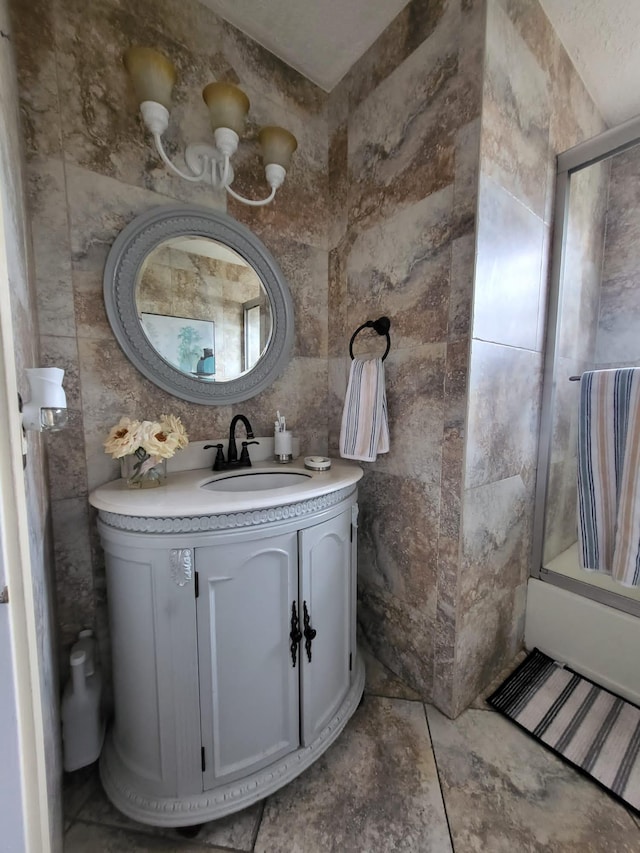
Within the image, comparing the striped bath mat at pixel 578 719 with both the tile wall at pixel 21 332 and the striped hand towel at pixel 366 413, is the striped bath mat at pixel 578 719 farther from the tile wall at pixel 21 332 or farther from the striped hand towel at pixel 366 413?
the tile wall at pixel 21 332

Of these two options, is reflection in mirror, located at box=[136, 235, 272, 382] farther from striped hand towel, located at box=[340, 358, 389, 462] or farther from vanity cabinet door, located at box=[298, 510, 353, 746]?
vanity cabinet door, located at box=[298, 510, 353, 746]

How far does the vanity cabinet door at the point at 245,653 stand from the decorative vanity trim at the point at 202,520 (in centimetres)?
5

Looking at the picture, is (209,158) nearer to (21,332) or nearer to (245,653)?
(21,332)

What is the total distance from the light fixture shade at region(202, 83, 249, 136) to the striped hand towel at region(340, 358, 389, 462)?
35.4 inches

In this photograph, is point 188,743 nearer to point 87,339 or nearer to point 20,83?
point 87,339

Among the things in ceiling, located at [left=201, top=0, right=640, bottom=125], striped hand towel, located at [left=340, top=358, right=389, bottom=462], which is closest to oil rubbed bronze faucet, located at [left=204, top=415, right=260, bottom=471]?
striped hand towel, located at [left=340, top=358, right=389, bottom=462]

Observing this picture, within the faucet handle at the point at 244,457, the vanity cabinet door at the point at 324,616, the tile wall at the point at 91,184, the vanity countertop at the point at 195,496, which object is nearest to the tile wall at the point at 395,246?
the tile wall at the point at 91,184

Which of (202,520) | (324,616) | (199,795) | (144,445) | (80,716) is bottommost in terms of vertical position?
(199,795)

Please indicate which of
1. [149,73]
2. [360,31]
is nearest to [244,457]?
[149,73]

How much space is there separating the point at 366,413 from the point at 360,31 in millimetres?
1471

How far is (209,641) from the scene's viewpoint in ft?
2.71

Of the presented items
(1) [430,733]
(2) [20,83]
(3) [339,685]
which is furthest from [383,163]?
(1) [430,733]

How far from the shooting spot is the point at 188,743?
33.1 inches

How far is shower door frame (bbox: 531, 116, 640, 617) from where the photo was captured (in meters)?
1.19
